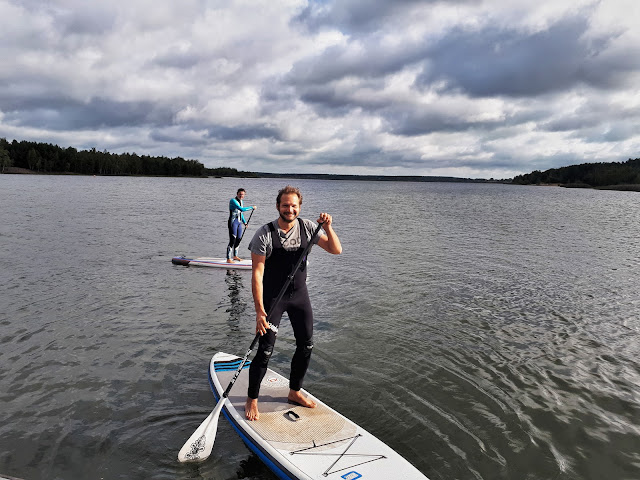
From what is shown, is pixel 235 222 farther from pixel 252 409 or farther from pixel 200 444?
pixel 200 444

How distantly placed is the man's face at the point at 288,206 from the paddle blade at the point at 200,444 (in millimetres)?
2945

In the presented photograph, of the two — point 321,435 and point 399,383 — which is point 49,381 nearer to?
point 321,435

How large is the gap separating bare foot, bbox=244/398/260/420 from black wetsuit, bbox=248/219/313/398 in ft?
0.28

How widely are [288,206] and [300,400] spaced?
293 cm

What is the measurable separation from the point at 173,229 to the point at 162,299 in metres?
18.3

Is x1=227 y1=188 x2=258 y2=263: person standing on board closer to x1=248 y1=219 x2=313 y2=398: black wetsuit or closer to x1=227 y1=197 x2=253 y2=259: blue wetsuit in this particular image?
x1=227 y1=197 x2=253 y2=259: blue wetsuit

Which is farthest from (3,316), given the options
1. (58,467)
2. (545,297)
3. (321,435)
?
(545,297)

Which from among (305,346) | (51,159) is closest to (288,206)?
(305,346)

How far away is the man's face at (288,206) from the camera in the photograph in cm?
542

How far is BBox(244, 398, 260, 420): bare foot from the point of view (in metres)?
5.88

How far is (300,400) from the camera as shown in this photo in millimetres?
6191

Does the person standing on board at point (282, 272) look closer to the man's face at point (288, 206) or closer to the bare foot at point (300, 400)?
the man's face at point (288, 206)

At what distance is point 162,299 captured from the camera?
1230 centimetres

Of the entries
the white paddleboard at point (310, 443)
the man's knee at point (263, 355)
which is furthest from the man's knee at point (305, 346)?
the white paddleboard at point (310, 443)
